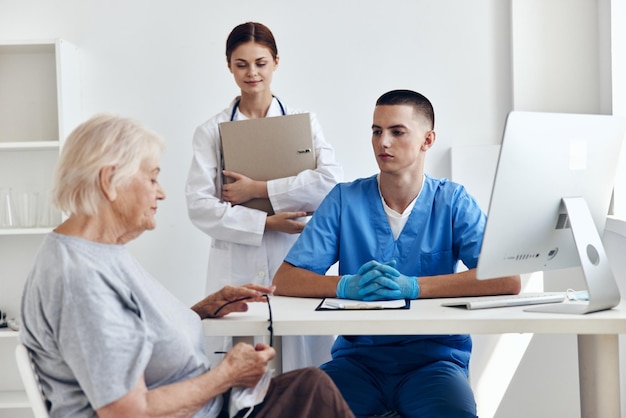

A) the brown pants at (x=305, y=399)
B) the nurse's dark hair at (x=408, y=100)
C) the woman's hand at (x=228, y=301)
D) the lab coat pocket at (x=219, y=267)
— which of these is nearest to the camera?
the brown pants at (x=305, y=399)

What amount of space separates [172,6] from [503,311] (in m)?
2.23

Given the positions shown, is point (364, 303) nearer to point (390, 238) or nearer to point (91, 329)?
point (390, 238)

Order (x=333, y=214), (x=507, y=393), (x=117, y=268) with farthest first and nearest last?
1. (x=507, y=393)
2. (x=333, y=214)
3. (x=117, y=268)

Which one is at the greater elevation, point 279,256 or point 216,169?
point 216,169

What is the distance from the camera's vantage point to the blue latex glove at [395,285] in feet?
6.16

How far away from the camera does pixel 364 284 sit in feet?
6.19

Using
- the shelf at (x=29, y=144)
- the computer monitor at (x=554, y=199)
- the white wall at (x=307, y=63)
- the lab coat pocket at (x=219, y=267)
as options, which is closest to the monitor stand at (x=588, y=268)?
the computer monitor at (x=554, y=199)

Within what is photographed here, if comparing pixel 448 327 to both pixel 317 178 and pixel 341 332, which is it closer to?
pixel 341 332

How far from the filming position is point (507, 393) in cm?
306

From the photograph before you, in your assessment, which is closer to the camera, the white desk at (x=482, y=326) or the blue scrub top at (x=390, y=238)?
the white desk at (x=482, y=326)

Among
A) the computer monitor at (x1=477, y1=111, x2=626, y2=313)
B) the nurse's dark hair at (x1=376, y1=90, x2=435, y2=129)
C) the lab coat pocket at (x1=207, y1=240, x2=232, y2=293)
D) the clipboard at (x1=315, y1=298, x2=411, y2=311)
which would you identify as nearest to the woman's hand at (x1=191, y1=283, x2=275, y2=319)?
the clipboard at (x1=315, y1=298, x2=411, y2=311)

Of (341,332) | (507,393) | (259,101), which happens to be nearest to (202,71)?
(259,101)

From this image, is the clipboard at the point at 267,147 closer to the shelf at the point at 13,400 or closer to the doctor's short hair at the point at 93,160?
the doctor's short hair at the point at 93,160

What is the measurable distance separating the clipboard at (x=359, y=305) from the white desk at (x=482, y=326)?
28 millimetres
